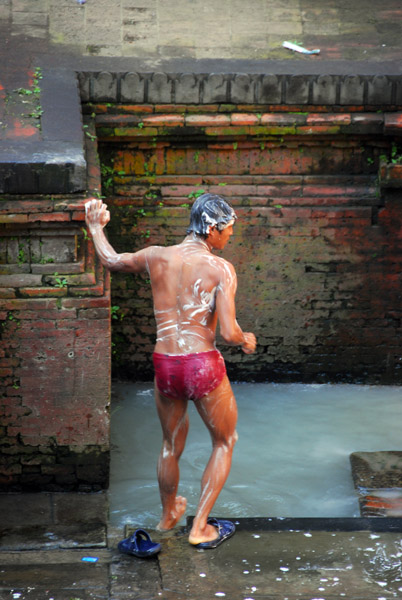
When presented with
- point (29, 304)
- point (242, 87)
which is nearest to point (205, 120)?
point (242, 87)

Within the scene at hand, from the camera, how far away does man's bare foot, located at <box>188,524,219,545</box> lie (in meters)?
4.55

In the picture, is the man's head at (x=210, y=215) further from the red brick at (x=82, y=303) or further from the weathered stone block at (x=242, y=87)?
the weathered stone block at (x=242, y=87)

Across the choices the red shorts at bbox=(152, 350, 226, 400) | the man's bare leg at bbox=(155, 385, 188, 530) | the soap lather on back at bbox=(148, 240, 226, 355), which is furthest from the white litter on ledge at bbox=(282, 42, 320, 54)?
the man's bare leg at bbox=(155, 385, 188, 530)

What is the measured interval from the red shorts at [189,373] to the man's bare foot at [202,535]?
0.73 metres

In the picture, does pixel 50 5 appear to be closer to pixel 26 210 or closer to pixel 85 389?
pixel 26 210

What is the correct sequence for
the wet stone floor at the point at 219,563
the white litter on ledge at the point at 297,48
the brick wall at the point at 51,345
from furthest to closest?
the white litter on ledge at the point at 297,48, the brick wall at the point at 51,345, the wet stone floor at the point at 219,563

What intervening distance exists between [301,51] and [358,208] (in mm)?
1649

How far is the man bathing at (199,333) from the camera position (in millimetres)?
4512

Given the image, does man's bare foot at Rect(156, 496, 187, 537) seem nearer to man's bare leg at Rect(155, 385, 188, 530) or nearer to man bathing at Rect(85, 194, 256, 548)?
man's bare leg at Rect(155, 385, 188, 530)

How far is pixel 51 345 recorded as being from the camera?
5617 millimetres

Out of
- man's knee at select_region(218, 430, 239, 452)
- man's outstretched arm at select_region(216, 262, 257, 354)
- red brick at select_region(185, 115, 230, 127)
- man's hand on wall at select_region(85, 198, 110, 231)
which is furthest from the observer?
red brick at select_region(185, 115, 230, 127)

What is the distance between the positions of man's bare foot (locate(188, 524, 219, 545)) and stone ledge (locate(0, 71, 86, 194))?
7.63ft

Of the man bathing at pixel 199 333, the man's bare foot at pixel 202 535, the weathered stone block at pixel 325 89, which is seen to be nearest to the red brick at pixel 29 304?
the man bathing at pixel 199 333

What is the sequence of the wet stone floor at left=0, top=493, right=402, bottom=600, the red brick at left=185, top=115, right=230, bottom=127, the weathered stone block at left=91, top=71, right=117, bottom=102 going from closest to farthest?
1. the wet stone floor at left=0, top=493, right=402, bottom=600
2. the weathered stone block at left=91, top=71, right=117, bottom=102
3. the red brick at left=185, top=115, right=230, bottom=127
